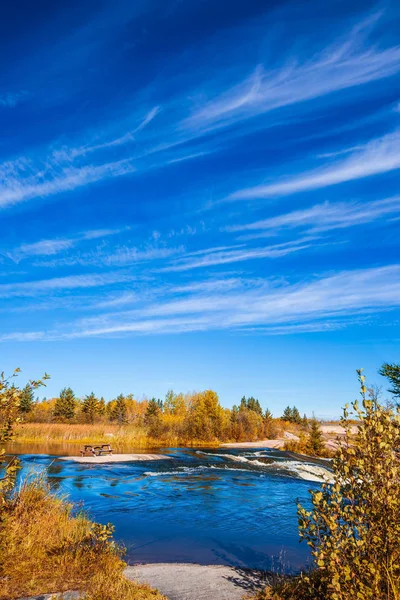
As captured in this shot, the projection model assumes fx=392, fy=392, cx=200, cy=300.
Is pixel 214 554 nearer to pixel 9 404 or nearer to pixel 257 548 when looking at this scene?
pixel 257 548

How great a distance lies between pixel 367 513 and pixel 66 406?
3175 inches

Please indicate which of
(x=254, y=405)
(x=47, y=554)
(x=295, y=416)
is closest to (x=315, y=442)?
(x=47, y=554)

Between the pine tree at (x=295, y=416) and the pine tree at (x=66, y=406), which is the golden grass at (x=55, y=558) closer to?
the pine tree at (x=66, y=406)

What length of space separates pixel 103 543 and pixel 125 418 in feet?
277

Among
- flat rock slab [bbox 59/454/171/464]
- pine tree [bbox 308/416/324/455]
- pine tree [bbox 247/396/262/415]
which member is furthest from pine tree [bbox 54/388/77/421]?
pine tree [bbox 247/396/262/415]

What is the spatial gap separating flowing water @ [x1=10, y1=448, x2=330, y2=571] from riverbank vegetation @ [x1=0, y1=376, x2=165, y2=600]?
92.4 inches

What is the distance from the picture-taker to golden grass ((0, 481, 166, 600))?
6512mm

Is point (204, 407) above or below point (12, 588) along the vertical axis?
above

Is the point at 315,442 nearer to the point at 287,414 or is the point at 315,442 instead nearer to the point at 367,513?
the point at 367,513

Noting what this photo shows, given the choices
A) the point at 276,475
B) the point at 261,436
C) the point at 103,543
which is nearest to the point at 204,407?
the point at 261,436

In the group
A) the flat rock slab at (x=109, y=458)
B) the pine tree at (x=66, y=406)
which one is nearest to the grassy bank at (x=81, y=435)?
the flat rock slab at (x=109, y=458)

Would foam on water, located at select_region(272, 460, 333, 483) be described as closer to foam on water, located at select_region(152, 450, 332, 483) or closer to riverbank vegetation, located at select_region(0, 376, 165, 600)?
foam on water, located at select_region(152, 450, 332, 483)

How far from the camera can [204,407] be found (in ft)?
217

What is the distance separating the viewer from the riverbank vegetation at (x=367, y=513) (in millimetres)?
5066
